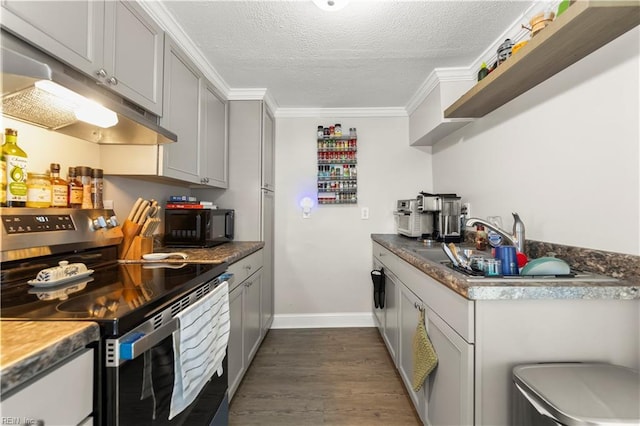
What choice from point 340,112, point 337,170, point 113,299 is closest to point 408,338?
point 113,299

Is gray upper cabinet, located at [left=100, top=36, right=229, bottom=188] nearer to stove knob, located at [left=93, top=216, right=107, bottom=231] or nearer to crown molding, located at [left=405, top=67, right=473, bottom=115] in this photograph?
stove knob, located at [left=93, top=216, right=107, bottom=231]

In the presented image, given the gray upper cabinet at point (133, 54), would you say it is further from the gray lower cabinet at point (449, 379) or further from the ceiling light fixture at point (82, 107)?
the gray lower cabinet at point (449, 379)

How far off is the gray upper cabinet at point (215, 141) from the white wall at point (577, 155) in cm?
207

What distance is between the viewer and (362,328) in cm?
288

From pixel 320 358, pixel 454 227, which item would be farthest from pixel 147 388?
pixel 454 227

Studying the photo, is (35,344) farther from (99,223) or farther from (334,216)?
(334,216)

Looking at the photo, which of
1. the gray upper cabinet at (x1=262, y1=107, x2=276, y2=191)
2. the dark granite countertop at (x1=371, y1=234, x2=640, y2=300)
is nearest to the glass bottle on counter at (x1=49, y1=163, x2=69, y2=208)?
the gray upper cabinet at (x1=262, y1=107, x2=276, y2=191)

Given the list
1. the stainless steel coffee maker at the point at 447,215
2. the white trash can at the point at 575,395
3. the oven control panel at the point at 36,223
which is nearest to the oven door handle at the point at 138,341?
the oven control panel at the point at 36,223

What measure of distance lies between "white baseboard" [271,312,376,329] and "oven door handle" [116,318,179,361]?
2171mm

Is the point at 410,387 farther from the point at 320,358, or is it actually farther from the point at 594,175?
the point at 594,175

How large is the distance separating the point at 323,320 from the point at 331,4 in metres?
2.70

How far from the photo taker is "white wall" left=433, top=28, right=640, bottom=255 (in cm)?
106

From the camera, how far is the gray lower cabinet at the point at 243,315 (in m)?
1.67

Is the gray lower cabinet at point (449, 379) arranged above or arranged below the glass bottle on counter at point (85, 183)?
below
